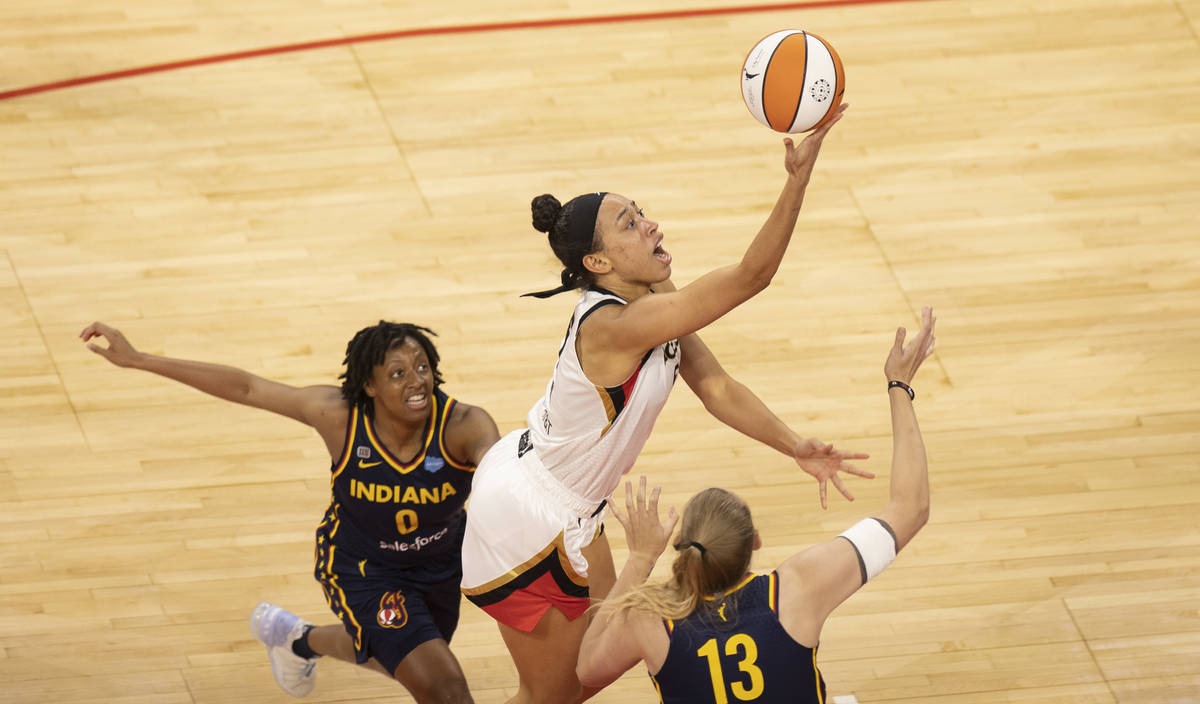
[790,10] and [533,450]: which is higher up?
[533,450]

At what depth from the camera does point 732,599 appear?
3.45 meters

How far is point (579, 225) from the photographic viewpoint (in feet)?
13.0

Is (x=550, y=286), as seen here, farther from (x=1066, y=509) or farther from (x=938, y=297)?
(x=1066, y=509)

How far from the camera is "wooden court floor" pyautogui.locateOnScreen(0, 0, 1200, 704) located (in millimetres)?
5480

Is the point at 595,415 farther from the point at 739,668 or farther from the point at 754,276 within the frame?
the point at 739,668

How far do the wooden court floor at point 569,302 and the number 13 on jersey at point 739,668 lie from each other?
1.87m

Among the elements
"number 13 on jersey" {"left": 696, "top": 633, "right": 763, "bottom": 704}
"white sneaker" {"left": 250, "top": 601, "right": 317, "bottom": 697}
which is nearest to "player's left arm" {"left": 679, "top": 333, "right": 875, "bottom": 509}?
"number 13 on jersey" {"left": 696, "top": 633, "right": 763, "bottom": 704}

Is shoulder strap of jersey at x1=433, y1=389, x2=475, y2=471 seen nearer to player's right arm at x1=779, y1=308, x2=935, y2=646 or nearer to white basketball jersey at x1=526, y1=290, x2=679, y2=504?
white basketball jersey at x1=526, y1=290, x2=679, y2=504

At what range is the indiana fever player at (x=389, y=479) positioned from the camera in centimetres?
466

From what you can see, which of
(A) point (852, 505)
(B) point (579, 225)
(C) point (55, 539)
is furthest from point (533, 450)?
(C) point (55, 539)

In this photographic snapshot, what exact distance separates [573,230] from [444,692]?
1.53 m

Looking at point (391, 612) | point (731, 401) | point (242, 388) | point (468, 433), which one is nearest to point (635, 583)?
point (731, 401)

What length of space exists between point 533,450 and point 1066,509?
2.59 metres

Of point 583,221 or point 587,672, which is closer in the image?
point 587,672
